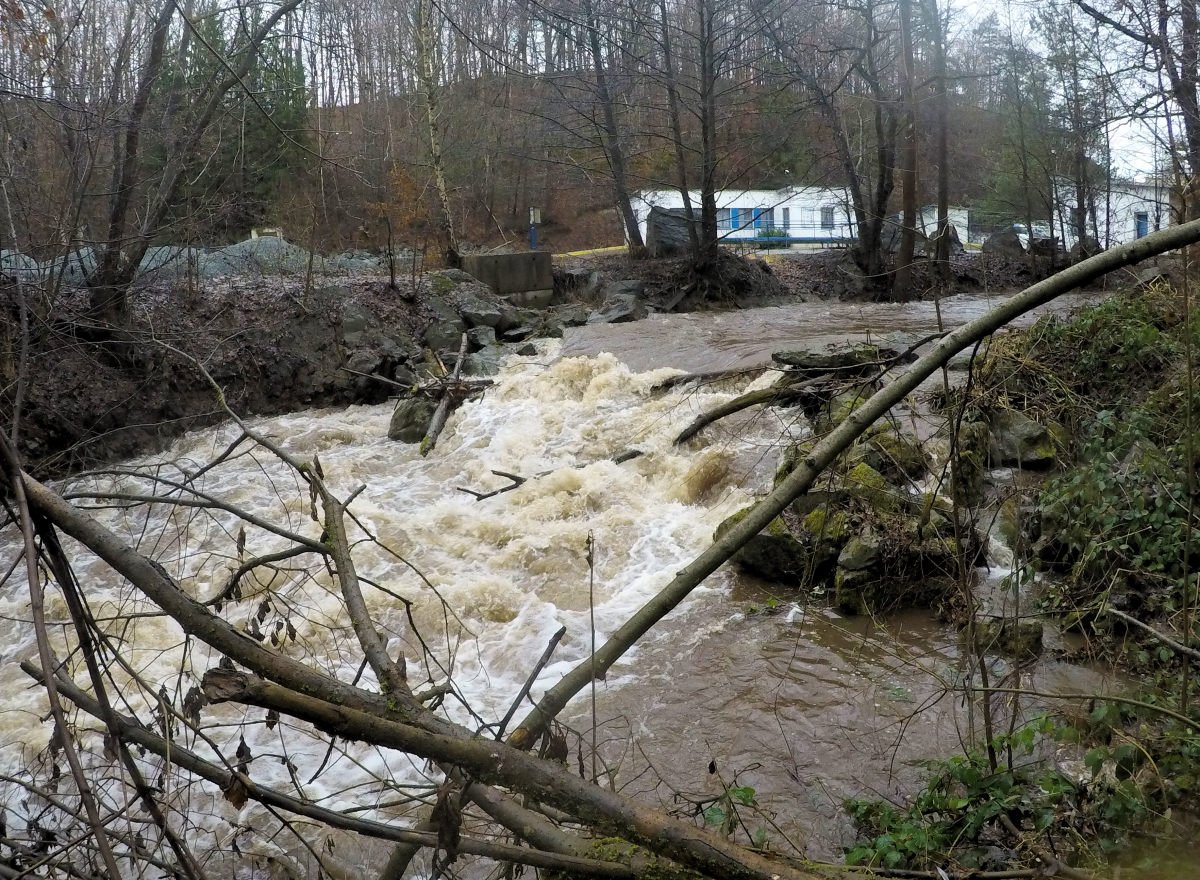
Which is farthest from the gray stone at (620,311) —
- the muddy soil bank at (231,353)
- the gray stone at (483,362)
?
the gray stone at (483,362)

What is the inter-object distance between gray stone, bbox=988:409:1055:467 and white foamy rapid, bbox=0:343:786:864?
206cm

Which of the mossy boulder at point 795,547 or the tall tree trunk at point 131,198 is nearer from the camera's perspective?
the mossy boulder at point 795,547

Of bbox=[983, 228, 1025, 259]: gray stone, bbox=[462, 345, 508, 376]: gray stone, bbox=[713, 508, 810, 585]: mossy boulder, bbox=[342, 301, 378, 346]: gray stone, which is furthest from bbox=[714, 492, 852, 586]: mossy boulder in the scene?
bbox=[983, 228, 1025, 259]: gray stone

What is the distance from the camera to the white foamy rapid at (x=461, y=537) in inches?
213

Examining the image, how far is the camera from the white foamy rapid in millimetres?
5418

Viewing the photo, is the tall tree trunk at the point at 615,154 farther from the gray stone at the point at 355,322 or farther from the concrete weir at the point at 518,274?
the gray stone at the point at 355,322

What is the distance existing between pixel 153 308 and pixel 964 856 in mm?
13050

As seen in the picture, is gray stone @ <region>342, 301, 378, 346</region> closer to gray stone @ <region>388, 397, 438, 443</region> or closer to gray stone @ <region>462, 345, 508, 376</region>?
gray stone @ <region>462, 345, 508, 376</region>

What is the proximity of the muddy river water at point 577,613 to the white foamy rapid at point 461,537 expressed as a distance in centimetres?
3

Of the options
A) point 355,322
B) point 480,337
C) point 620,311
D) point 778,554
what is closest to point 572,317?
point 620,311

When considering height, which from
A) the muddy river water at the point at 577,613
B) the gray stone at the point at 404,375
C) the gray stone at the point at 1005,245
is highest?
the gray stone at the point at 1005,245

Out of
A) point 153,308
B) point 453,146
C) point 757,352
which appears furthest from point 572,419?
point 453,146

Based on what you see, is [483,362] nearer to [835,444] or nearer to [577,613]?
[577,613]

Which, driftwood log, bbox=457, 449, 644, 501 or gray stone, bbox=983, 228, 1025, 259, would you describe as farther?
gray stone, bbox=983, 228, 1025, 259
